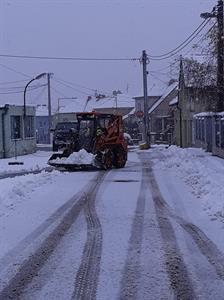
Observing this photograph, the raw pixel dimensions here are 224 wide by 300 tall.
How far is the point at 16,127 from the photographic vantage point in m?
40.9

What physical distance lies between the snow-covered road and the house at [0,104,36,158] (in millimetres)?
21479

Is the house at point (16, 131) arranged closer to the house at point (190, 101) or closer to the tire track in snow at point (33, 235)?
the house at point (190, 101)

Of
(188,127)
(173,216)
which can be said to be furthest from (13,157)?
(173,216)

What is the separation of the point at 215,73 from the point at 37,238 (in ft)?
78.6

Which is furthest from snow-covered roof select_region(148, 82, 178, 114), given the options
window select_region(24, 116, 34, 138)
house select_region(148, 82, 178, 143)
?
window select_region(24, 116, 34, 138)

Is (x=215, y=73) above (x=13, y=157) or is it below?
above

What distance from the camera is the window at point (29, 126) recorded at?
141 ft

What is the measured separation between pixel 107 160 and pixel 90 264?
17952mm

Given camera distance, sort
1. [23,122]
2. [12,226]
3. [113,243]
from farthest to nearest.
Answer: [23,122] < [12,226] < [113,243]

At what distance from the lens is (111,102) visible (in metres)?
109

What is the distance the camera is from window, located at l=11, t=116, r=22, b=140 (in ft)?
131

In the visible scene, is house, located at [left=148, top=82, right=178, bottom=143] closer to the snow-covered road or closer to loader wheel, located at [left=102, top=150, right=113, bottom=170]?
loader wheel, located at [left=102, top=150, right=113, bottom=170]

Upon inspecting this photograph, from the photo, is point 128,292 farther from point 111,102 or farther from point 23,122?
point 111,102

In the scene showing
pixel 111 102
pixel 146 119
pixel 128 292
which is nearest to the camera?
pixel 128 292
